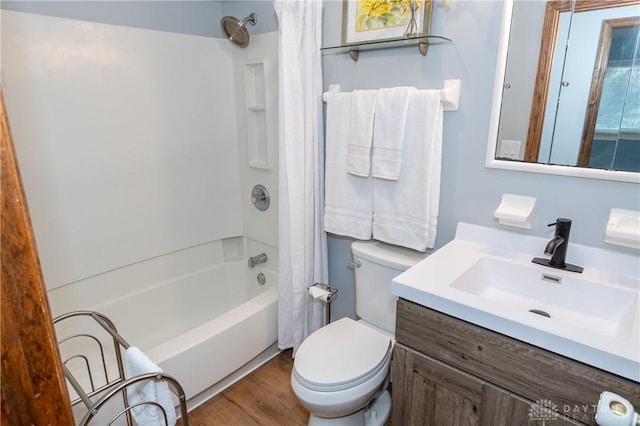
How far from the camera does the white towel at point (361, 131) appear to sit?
1613 mm

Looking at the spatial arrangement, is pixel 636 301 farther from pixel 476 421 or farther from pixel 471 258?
pixel 476 421

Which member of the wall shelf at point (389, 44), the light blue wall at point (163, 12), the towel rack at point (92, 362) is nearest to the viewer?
the towel rack at point (92, 362)

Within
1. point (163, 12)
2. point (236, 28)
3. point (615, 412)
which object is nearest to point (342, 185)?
point (236, 28)

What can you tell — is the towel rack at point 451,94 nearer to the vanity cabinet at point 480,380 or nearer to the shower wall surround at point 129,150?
the vanity cabinet at point 480,380

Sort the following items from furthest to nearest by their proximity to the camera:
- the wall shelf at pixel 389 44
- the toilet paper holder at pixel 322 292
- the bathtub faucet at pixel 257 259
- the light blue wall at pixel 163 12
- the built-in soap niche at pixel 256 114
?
the bathtub faucet at pixel 257 259
the built-in soap niche at pixel 256 114
the toilet paper holder at pixel 322 292
the light blue wall at pixel 163 12
the wall shelf at pixel 389 44

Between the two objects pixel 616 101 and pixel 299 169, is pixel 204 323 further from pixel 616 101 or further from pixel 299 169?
pixel 616 101

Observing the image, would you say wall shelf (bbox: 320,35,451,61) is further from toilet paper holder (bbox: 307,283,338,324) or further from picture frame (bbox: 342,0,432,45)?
toilet paper holder (bbox: 307,283,338,324)

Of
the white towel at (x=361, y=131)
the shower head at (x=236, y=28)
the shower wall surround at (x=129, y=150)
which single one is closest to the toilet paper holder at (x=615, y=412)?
the white towel at (x=361, y=131)

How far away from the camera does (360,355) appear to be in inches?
58.8

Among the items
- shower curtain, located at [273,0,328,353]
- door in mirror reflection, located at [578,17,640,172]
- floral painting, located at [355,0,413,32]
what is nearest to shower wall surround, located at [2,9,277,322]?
shower curtain, located at [273,0,328,353]

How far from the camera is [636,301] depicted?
43.5 inches

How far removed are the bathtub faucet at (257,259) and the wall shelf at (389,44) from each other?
1306 millimetres

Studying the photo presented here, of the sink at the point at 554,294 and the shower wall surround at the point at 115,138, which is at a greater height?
the shower wall surround at the point at 115,138

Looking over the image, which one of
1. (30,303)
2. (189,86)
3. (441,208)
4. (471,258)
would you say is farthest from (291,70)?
(30,303)
